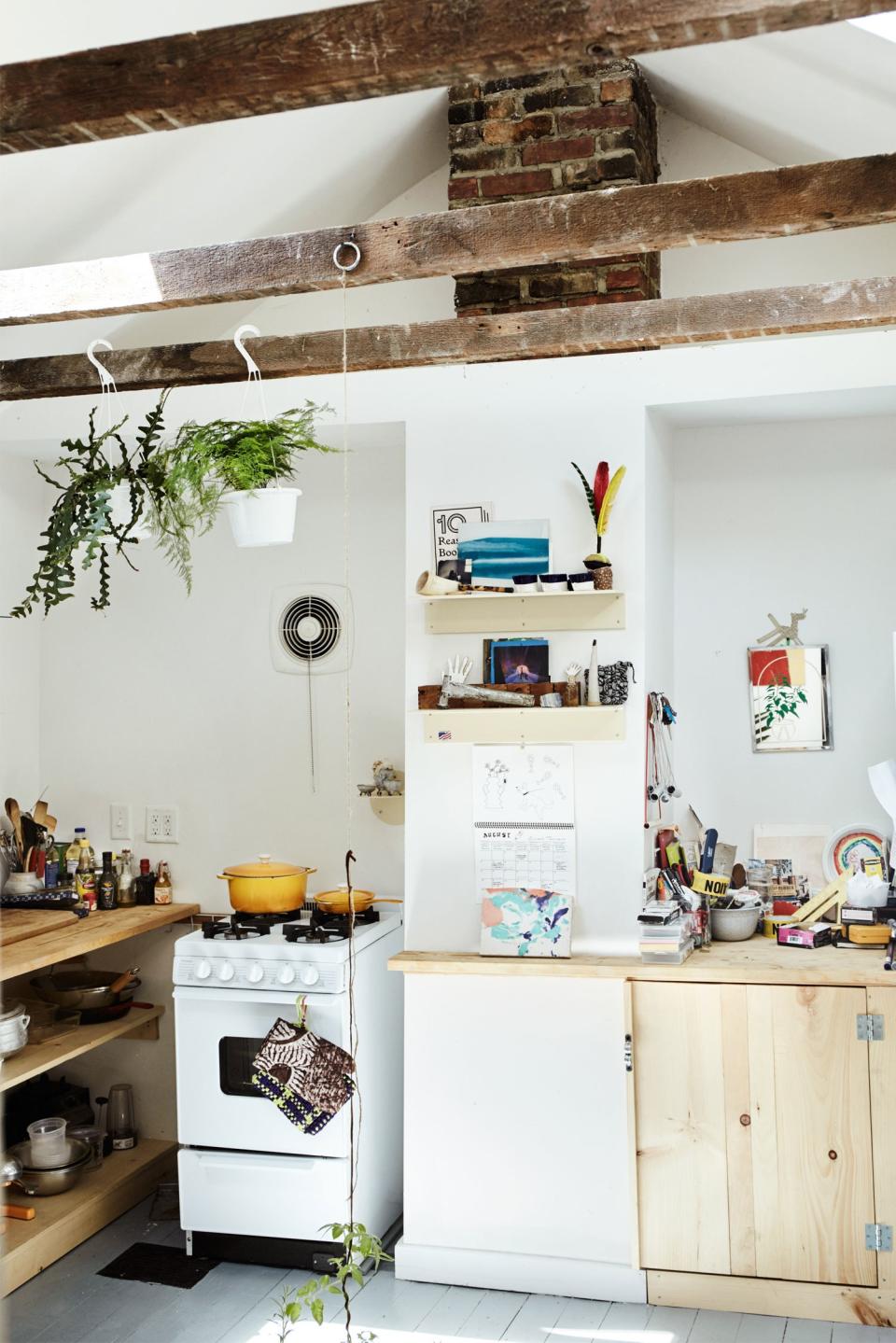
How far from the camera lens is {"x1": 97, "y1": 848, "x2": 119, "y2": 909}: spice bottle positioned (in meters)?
4.26

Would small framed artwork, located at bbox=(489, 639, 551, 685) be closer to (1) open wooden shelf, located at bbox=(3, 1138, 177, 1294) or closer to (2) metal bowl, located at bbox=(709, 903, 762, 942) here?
(2) metal bowl, located at bbox=(709, 903, 762, 942)

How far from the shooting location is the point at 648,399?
360 cm

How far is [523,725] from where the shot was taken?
3570 millimetres

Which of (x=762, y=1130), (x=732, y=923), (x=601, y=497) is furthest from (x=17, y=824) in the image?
(x=762, y=1130)

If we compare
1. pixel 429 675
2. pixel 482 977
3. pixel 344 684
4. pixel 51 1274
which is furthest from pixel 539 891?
pixel 51 1274

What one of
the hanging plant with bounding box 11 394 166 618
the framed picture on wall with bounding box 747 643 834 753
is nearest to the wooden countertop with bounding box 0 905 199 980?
the hanging plant with bounding box 11 394 166 618

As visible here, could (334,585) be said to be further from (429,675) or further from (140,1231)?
(140,1231)

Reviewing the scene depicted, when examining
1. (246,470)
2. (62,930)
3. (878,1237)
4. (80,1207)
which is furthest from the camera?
(62,930)

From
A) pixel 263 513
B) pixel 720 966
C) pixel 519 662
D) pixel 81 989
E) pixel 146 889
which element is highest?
pixel 263 513

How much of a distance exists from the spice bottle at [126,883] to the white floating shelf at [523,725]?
1.36 metres

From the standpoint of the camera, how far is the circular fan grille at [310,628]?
4.29m

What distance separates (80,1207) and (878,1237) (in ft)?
7.65

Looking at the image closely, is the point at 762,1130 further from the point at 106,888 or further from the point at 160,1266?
the point at 106,888

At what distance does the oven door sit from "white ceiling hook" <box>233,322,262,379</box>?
5.76 ft
